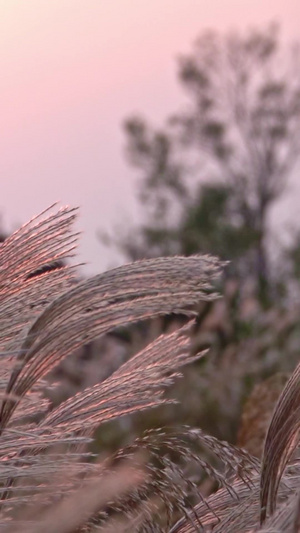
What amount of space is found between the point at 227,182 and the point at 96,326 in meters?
30.5

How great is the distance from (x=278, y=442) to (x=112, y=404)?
330mm

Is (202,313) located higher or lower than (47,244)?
higher

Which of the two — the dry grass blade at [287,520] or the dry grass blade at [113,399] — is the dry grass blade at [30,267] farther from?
the dry grass blade at [287,520]

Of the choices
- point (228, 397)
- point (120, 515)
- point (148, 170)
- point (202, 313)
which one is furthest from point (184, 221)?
point (120, 515)

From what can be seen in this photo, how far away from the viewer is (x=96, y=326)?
1724 millimetres

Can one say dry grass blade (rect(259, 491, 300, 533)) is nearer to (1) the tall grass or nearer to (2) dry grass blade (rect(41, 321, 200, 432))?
(1) the tall grass

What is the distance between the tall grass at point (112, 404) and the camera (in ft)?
5.33

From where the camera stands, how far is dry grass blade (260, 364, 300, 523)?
5.39 feet

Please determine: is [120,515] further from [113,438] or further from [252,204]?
[252,204]

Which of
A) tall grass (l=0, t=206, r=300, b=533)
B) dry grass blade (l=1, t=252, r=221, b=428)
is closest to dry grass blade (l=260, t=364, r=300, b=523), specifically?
tall grass (l=0, t=206, r=300, b=533)

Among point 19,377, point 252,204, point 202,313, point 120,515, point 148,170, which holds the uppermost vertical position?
point 148,170

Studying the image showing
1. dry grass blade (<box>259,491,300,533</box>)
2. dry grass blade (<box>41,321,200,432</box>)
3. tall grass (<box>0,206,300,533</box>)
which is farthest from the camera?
dry grass blade (<box>41,321,200,432</box>)

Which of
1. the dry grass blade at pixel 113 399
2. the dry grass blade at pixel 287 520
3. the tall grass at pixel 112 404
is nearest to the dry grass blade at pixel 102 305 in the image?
the tall grass at pixel 112 404

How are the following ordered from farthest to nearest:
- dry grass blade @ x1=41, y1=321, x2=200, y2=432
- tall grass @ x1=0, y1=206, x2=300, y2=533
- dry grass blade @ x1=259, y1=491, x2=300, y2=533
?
dry grass blade @ x1=41, y1=321, x2=200, y2=432 → tall grass @ x1=0, y1=206, x2=300, y2=533 → dry grass blade @ x1=259, y1=491, x2=300, y2=533
